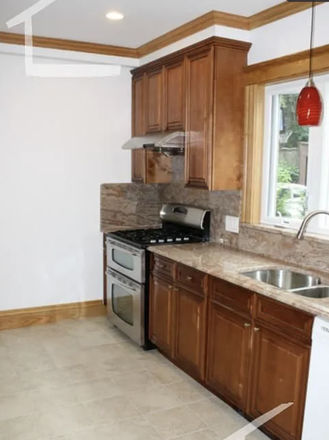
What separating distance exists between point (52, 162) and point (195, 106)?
60.3 inches

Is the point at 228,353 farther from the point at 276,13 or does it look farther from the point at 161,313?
the point at 276,13

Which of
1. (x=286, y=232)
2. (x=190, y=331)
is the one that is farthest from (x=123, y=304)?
(x=286, y=232)

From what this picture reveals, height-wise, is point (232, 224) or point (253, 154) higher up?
point (253, 154)

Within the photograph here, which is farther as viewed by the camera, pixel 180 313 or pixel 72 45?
pixel 72 45

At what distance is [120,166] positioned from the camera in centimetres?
453

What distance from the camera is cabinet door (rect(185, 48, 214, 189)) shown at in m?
3.34

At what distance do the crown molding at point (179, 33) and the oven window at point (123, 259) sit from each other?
72.5 inches

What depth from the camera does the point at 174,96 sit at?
375 cm

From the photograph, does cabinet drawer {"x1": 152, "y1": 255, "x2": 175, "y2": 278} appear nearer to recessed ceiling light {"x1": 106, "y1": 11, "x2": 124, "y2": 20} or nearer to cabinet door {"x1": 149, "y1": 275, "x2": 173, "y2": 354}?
cabinet door {"x1": 149, "y1": 275, "x2": 173, "y2": 354}

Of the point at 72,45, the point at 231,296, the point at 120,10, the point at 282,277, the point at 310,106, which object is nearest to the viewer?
the point at 310,106

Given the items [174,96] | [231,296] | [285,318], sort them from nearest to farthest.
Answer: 1. [285,318]
2. [231,296]
3. [174,96]

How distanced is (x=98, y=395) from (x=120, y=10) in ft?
8.81

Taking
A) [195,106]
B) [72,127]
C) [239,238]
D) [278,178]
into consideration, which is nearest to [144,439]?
[239,238]

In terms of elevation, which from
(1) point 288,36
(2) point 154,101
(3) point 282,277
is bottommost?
(3) point 282,277
